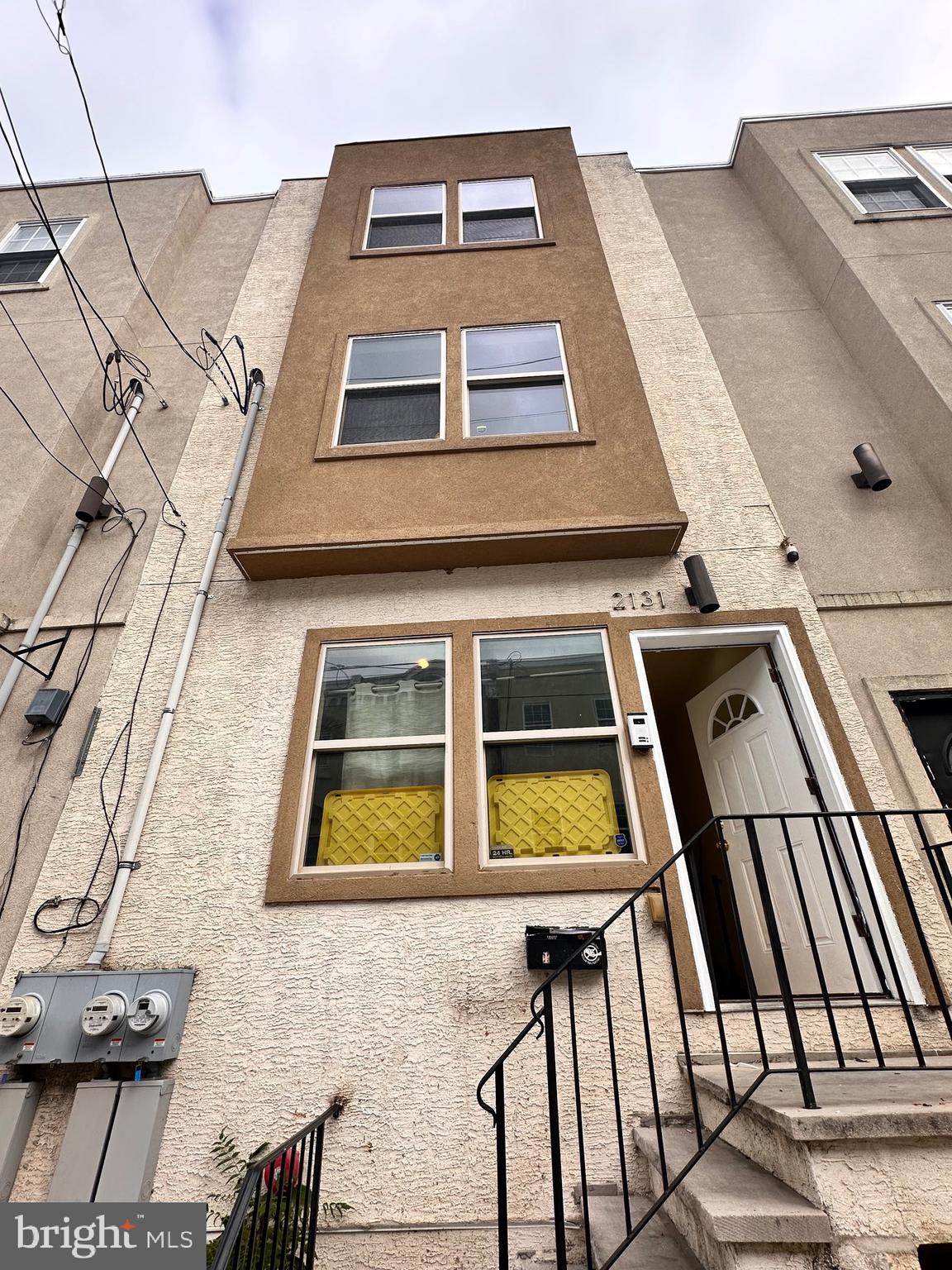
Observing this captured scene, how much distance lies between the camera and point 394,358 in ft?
19.5

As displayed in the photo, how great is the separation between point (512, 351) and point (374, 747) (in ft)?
12.8

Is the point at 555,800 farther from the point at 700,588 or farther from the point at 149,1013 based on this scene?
the point at 149,1013

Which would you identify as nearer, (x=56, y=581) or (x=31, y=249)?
(x=56, y=581)

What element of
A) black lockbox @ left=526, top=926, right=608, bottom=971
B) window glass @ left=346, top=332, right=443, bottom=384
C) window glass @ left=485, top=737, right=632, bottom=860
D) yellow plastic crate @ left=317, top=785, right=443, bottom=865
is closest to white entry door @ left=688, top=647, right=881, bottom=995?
window glass @ left=485, top=737, right=632, bottom=860

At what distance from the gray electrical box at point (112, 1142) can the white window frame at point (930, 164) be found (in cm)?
1118

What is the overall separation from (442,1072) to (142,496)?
4.89 m

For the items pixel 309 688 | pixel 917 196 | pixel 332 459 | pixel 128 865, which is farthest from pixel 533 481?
pixel 917 196

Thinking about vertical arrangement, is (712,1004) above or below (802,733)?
below

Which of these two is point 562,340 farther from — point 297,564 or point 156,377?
point 156,377

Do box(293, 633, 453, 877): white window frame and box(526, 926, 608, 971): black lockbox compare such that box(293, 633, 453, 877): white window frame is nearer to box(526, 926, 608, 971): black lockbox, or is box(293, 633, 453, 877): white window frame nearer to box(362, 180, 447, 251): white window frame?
box(526, 926, 608, 971): black lockbox

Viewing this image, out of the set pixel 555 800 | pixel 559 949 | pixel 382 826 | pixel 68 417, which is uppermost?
pixel 68 417


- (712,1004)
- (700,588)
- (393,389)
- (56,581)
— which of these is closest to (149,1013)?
(712,1004)

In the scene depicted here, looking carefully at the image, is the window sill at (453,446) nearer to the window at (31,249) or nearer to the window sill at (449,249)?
the window sill at (449,249)

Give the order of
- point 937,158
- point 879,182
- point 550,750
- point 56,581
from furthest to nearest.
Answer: point 937,158
point 879,182
point 56,581
point 550,750
